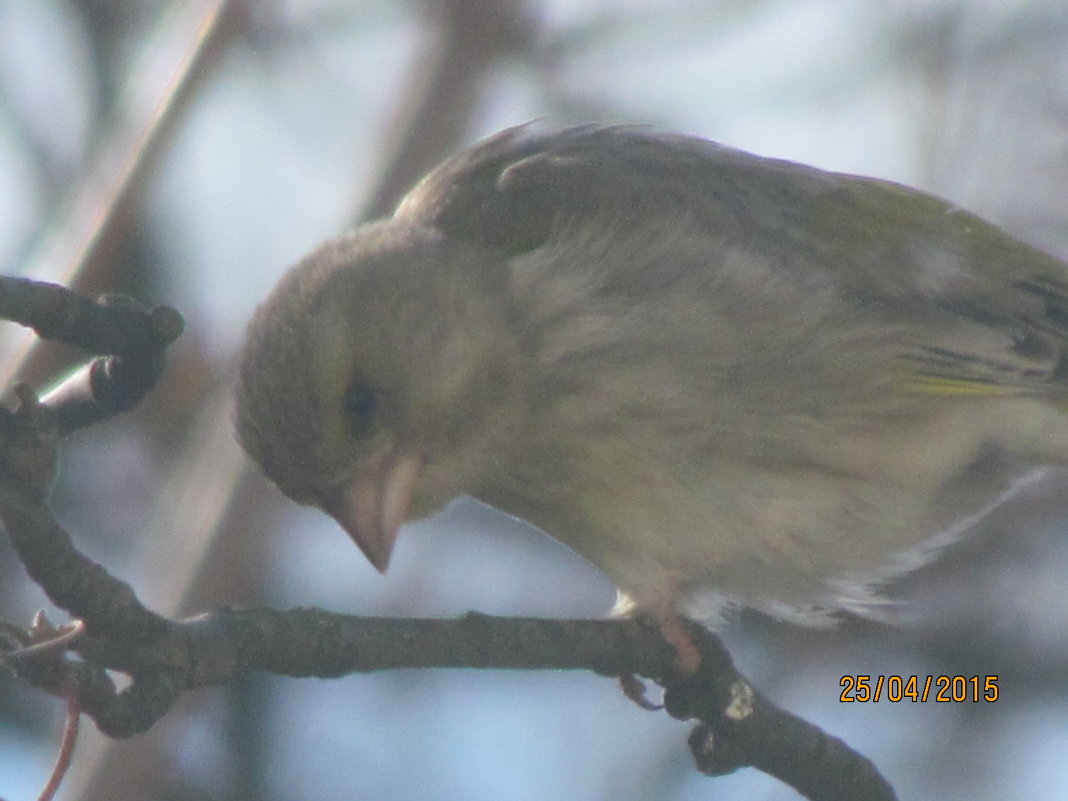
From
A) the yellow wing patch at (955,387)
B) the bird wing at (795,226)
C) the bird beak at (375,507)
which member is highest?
the bird wing at (795,226)

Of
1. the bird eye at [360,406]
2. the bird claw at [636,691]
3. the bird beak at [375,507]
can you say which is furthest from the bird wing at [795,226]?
the bird claw at [636,691]

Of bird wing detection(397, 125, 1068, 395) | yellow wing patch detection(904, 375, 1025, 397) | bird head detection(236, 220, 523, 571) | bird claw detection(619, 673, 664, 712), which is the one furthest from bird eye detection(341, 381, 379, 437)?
yellow wing patch detection(904, 375, 1025, 397)

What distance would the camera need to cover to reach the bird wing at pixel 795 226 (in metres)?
3.35

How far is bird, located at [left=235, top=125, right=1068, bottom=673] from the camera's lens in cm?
298

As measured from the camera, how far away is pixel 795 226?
3.50 m

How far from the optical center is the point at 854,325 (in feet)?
11.0

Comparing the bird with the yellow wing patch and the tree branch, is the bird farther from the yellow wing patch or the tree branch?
the tree branch

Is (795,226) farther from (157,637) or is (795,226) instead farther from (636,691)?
(157,637)

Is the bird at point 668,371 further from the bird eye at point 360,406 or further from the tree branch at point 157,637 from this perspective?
the tree branch at point 157,637

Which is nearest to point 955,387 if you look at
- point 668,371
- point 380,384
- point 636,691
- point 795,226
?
point 795,226
